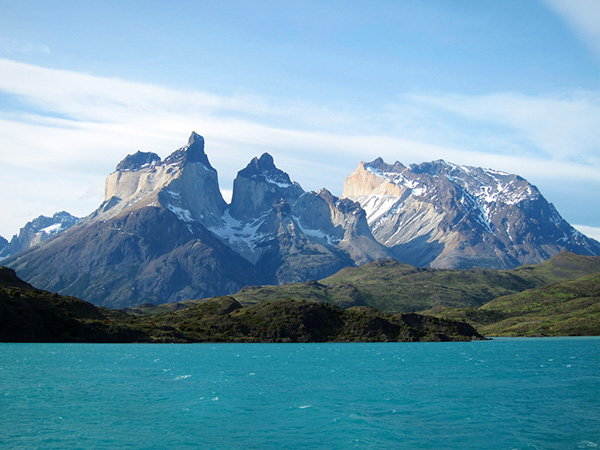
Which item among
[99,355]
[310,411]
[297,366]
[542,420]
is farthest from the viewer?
[99,355]

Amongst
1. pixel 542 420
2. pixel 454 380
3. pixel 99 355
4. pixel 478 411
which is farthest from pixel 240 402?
pixel 99 355

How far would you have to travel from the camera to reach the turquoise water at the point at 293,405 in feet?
206

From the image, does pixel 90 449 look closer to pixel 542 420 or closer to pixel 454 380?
pixel 542 420

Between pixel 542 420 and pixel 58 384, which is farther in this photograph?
pixel 58 384

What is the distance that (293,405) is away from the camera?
84312 mm

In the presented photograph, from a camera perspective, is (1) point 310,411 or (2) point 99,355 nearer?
(1) point 310,411

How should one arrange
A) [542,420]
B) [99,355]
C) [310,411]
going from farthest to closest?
[99,355] → [310,411] → [542,420]

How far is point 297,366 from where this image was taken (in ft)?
468

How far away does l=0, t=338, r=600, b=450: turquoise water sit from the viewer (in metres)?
62.8

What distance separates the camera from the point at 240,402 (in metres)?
86.9

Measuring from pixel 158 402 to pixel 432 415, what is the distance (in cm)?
3768

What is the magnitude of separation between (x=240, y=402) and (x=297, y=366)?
56.8m

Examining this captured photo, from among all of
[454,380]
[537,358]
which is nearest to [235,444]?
[454,380]

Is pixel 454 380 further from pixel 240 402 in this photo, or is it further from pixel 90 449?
pixel 90 449
